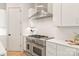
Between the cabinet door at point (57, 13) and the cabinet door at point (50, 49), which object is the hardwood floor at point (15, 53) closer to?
the cabinet door at point (50, 49)

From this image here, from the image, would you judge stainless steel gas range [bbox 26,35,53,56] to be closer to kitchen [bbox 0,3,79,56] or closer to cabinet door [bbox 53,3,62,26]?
kitchen [bbox 0,3,79,56]

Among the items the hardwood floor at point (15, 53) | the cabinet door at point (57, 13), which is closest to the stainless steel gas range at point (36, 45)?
the hardwood floor at point (15, 53)

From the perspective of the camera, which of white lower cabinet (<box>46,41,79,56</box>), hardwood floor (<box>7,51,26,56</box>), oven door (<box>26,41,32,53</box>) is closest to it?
white lower cabinet (<box>46,41,79,56</box>)

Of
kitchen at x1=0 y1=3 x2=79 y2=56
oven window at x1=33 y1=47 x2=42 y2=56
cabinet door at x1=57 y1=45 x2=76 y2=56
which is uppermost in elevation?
kitchen at x1=0 y1=3 x2=79 y2=56

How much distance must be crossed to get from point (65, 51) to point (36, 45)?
333 millimetres

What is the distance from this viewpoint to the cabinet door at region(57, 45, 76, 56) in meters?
1.29

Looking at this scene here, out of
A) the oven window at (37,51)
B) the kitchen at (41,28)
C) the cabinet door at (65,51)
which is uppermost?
the kitchen at (41,28)

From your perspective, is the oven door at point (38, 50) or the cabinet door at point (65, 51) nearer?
the cabinet door at point (65, 51)

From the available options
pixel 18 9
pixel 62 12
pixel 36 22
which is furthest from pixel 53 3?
pixel 18 9

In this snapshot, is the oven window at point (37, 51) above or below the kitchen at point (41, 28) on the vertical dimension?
below

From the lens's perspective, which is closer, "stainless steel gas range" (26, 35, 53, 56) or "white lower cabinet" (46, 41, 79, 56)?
"white lower cabinet" (46, 41, 79, 56)

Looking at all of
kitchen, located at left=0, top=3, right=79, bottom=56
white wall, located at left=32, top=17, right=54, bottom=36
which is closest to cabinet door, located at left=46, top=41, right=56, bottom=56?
Result: kitchen, located at left=0, top=3, right=79, bottom=56

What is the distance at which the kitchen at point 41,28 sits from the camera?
1498 millimetres

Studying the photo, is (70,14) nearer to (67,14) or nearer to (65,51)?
(67,14)
